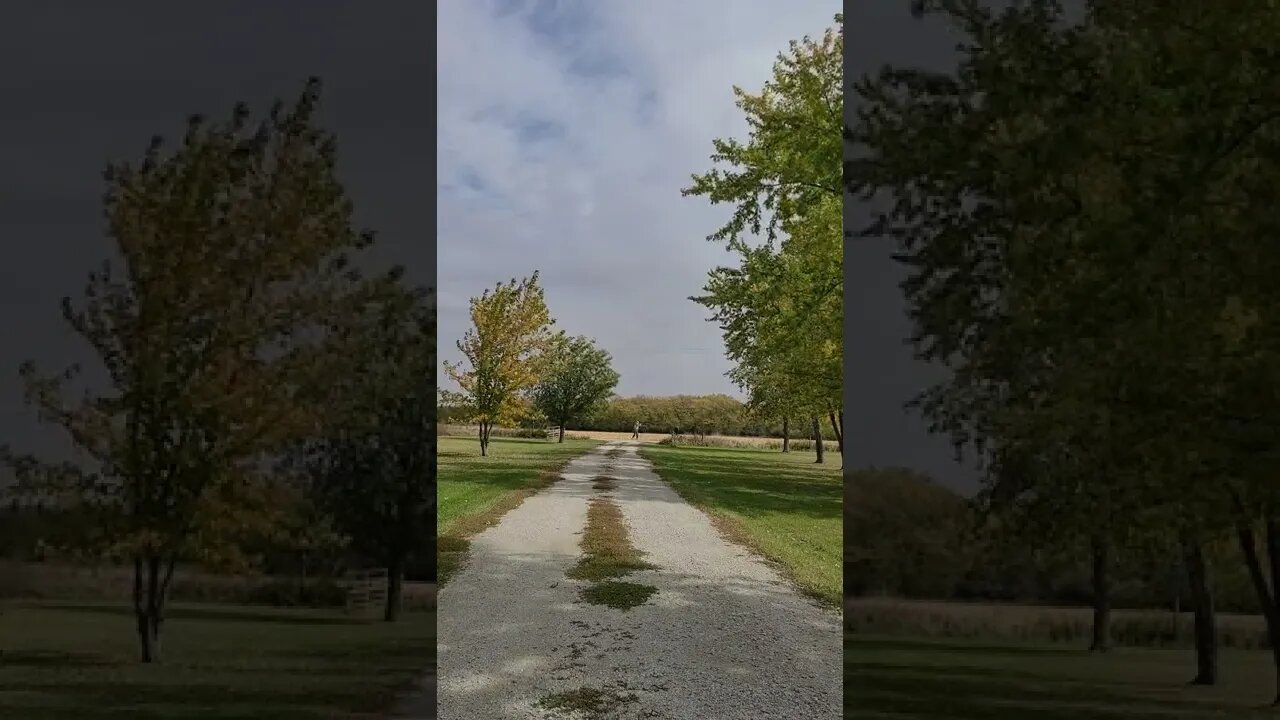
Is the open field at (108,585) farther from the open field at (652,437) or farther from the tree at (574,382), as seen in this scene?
the tree at (574,382)

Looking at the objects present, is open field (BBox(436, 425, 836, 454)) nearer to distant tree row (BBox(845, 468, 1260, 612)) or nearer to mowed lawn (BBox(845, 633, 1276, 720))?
distant tree row (BBox(845, 468, 1260, 612))

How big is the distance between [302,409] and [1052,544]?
4059 millimetres

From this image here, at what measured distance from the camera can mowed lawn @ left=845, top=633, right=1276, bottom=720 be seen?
4.24 m

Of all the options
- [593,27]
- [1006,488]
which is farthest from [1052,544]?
[593,27]

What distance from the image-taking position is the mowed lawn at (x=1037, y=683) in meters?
4.24

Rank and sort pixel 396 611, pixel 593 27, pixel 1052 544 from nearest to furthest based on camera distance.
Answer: pixel 1052 544, pixel 396 611, pixel 593 27

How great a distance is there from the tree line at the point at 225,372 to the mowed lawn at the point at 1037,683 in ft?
9.85

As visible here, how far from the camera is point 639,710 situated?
6547 mm

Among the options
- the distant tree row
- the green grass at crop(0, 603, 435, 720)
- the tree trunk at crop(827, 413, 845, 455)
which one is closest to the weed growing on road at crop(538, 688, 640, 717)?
the green grass at crop(0, 603, 435, 720)

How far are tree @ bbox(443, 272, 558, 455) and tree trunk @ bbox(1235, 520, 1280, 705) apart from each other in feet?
17.3

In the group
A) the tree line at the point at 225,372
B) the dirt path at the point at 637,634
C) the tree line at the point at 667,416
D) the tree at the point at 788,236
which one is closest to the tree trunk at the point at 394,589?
the tree line at the point at 225,372

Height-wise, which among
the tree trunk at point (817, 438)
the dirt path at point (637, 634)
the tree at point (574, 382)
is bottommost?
the dirt path at point (637, 634)

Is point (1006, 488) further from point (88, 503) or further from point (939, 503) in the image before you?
point (88, 503)

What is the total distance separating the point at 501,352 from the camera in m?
8.07
